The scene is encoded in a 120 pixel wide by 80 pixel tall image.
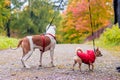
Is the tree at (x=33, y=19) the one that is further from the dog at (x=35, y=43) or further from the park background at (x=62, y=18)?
the dog at (x=35, y=43)

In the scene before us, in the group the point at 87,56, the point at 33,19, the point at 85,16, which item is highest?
the point at 87,56

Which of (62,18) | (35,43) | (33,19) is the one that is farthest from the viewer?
(33,19)

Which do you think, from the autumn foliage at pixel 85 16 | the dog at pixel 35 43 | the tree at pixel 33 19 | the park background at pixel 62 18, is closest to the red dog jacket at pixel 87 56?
the dog at pixel 35 43

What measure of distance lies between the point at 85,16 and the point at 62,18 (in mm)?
11006

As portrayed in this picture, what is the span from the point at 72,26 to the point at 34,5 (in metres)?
8.55

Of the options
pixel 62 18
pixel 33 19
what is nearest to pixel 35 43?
pixel 62 18

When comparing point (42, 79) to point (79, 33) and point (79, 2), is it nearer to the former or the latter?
point (79, 2)

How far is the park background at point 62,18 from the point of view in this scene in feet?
106

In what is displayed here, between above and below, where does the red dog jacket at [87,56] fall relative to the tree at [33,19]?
above

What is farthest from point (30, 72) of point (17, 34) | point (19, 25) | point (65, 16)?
point (17, 34)

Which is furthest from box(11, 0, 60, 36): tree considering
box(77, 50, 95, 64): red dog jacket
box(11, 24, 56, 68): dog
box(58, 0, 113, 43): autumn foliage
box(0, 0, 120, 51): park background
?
box(77, 50, 95, 64): red dog jacket

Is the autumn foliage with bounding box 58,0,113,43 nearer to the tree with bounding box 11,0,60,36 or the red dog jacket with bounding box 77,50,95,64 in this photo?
the tree with bounding box 11,0,60,36

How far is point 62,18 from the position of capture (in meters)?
43.7

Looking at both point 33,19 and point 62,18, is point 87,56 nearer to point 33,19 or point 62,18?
point 62,18
